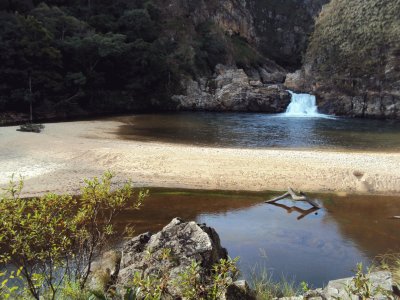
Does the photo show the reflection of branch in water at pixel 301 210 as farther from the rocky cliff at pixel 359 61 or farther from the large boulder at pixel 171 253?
the rocky cliff at pixel 359 61

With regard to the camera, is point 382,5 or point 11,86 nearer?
point 11,86

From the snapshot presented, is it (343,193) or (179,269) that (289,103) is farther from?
(179,269)

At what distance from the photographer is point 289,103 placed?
49.0 m

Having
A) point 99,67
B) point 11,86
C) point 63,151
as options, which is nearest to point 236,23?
point 99,67

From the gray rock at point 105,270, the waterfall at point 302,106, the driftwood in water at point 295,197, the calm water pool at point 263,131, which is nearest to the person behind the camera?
→ the gray rock at point 105,270

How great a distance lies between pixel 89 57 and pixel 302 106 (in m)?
25.8

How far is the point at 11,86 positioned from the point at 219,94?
25019 millimetres

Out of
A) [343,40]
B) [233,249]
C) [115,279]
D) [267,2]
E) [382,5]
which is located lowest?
[233,249]

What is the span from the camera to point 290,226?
1309 cm

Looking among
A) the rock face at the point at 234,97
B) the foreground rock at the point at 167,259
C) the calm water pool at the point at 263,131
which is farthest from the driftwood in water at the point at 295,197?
the rock face at the point at 234,97

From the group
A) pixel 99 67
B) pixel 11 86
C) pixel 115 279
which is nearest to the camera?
pixel 115 279

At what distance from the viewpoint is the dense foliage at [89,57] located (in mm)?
36062

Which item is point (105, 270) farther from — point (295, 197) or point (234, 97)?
point (234, 97)

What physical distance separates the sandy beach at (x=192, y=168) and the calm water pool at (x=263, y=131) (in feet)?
16.7
